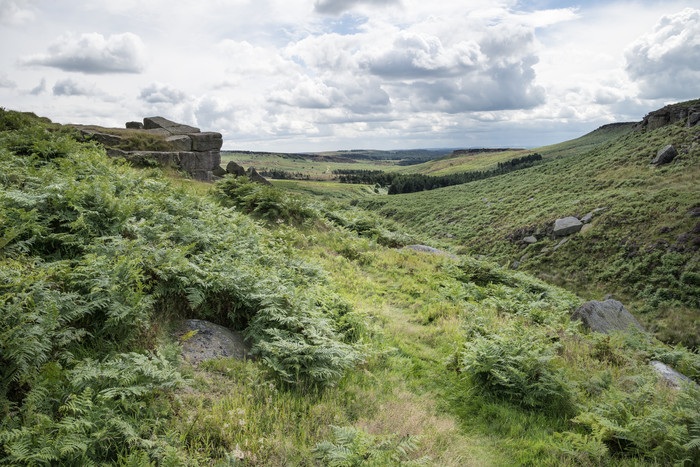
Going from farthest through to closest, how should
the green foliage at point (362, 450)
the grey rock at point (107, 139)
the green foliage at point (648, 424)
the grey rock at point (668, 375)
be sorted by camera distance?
the grey rock at point (107, 139)
the grey rock at point (668, 375)
the green foliage at point (648, 424)
the green foliage at point (362, 450)

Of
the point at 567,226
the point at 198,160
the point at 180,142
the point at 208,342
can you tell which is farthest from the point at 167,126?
the point at 567,226

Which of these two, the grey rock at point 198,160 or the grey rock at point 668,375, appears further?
the grey rock at point 198,160

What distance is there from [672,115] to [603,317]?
190ft

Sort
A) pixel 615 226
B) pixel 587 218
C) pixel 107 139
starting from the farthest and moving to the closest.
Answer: pixel 587 218 < pixel 615 226 < pixel 107 139

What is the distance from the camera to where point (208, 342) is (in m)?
5.64

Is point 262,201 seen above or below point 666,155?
below

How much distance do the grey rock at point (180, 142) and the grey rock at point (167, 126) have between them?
91.2 inches

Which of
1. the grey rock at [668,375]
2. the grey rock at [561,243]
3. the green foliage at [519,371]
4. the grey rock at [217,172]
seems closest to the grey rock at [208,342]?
the green foliage at [519,371]

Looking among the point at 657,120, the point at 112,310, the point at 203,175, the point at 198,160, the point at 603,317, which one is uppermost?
the point at 657,120

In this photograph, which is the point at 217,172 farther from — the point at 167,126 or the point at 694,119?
the point at 694,119

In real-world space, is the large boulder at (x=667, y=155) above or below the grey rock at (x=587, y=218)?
above

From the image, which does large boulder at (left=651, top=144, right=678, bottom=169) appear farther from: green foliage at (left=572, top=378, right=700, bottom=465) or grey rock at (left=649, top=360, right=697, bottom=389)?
green foliage at (left=572, top=378, right=700, bottom=465)

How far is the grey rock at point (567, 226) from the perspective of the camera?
3441 centimetres

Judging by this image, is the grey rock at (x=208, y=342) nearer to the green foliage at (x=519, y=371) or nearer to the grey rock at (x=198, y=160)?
the green foliage at (x=519, y=371)
